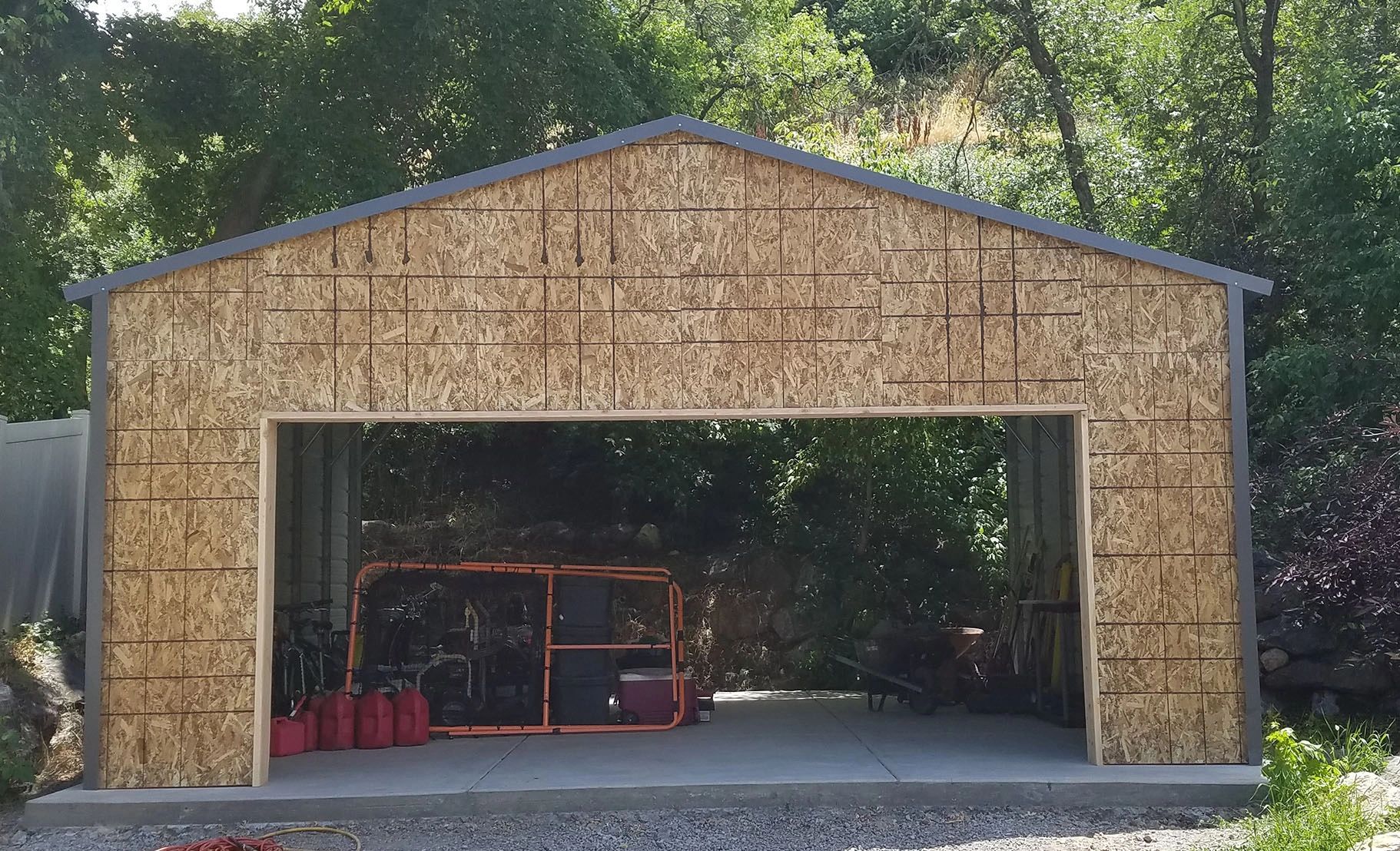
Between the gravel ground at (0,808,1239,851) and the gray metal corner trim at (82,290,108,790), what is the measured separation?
624 millimetres

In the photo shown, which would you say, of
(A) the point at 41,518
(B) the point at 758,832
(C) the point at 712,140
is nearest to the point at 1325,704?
(B) the point at 758,832

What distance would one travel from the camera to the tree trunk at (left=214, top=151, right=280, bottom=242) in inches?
622

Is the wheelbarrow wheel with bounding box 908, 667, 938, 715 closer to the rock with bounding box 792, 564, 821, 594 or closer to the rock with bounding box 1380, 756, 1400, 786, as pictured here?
the rock with bounding box 1380, 756, 1400, 786

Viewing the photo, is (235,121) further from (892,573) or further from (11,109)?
(892,573)

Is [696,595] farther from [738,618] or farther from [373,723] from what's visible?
[373,723]

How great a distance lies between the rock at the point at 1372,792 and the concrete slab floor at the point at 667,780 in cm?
58

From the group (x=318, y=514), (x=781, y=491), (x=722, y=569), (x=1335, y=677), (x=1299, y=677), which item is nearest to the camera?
(x=1335, y=677)

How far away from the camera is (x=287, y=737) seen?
9.66 meters

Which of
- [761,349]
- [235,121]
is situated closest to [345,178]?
[235,121]

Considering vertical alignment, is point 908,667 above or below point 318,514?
below

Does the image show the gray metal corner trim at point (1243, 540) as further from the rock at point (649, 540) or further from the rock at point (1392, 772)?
the rock at point (649, 540)

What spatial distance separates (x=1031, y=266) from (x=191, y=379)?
5.59 m

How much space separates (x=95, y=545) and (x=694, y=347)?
407 centimetres

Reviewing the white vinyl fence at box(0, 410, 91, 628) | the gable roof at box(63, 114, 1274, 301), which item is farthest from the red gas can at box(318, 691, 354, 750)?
the gable roof at box(63, 114, 1274, 301)
